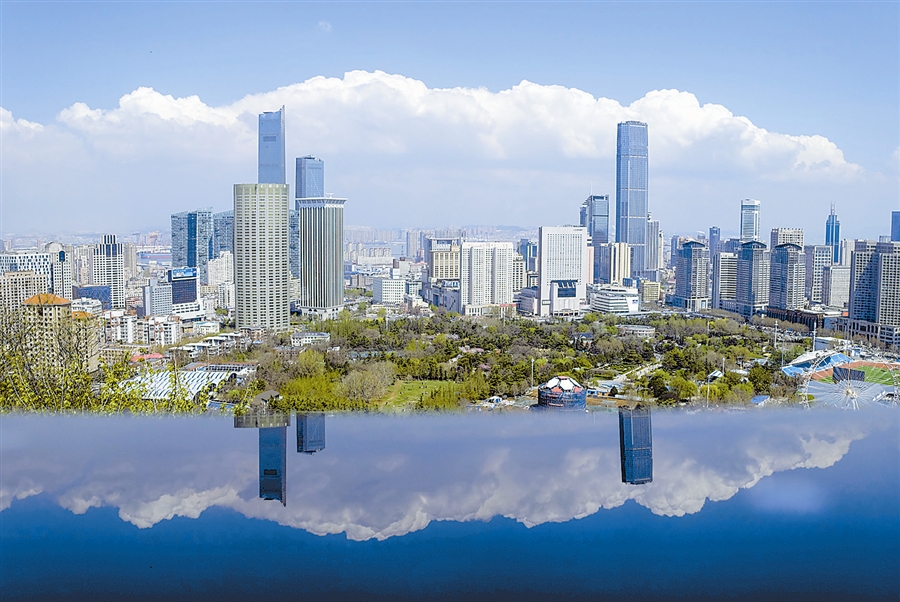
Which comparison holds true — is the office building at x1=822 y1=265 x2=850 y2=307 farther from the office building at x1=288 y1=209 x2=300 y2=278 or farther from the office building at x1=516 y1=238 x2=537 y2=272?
the office building at x1=288 y1=209 x2=300 y2=278

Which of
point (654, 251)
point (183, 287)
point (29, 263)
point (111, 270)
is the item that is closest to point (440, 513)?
point (29, 263)

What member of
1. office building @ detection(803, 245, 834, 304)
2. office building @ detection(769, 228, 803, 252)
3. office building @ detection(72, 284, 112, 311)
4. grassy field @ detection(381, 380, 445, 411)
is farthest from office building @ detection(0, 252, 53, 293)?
office building @ detection(769, 228, 803, 252)

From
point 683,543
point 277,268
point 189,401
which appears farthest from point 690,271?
point 683,543

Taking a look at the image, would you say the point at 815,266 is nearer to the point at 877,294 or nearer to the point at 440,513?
the point at 877,294

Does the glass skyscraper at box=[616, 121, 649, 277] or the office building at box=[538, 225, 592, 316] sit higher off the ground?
the glass skyscraper at box=[616, 121, 649, 277]

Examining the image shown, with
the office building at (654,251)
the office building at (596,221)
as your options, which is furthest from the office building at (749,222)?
the office building at (654,251)

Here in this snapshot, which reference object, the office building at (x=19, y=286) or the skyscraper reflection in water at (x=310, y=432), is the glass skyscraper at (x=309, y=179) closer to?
the office building at (x=19, y=286)
